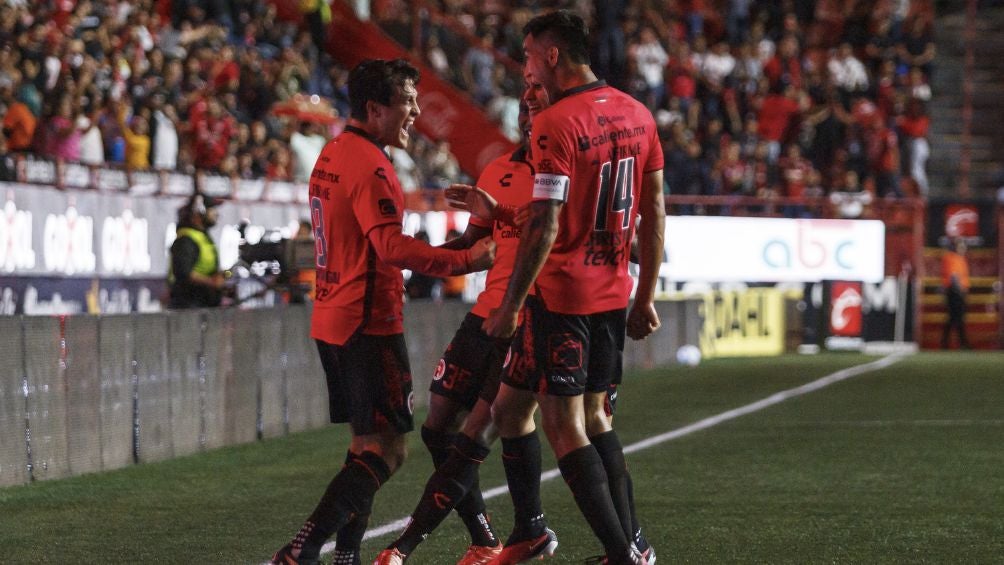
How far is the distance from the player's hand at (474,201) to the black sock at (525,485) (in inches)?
39.8

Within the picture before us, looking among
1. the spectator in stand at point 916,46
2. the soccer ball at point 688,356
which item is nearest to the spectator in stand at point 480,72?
the soccer ball at point 688,356

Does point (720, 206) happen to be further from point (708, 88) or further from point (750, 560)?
point (750, 560)

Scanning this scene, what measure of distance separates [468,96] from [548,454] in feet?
59.8

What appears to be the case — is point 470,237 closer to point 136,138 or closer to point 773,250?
point 136,138

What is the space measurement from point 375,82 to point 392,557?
1.87 metres

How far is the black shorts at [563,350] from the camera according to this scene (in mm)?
6469

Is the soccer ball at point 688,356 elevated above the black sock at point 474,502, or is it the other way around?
the black sock at point 474,502

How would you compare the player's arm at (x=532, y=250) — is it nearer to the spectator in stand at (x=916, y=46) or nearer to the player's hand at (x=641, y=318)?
the player's hand at (x=641, y=318)

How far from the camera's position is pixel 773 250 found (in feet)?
94.8

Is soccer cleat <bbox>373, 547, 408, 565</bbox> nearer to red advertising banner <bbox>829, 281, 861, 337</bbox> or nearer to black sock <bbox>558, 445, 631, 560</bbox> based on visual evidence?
black sock <bbox>558, 445, 631, 560</bbox>

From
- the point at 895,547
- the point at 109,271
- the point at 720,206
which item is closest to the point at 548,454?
the point at 895,547

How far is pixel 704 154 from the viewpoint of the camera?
31.2 meters

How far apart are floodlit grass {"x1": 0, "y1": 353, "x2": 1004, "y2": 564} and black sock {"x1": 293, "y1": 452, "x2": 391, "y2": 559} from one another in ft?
3.53

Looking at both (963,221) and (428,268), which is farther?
(963,221)
